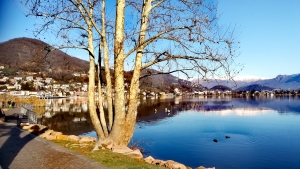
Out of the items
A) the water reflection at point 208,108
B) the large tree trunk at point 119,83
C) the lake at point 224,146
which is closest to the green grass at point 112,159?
the large tree trunk at point 119,83

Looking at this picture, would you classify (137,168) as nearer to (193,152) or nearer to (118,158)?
(118,158)

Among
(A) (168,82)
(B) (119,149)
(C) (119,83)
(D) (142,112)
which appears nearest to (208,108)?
(D) (142,112)

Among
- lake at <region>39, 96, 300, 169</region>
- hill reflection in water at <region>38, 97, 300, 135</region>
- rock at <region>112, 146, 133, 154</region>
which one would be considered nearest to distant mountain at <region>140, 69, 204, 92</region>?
rock at <region>112, 146, 133, 154</region>

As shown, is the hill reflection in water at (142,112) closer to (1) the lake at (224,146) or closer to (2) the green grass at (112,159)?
(1) the lake at (224,146)

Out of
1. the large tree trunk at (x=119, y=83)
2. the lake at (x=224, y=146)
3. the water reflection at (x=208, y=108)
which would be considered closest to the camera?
the large tree trunk at (x=119, y=83)

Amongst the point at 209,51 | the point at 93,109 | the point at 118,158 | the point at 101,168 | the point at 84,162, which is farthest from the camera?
the point at 93,109

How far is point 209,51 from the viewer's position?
7.68 metres

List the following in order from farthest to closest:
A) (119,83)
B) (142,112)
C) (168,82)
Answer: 1. (142,112)
2. (168,82)
3. (119,83)

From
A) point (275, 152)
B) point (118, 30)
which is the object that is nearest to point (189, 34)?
point (118, 30)

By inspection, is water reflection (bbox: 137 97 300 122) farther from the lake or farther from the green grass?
the green grass

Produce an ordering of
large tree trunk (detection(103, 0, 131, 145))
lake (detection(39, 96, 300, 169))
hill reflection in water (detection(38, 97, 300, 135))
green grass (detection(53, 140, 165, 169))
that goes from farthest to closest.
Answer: hill reflection in water (detection(38, 97, 300, 135)), lake (detection(39, 96, 300, 169)), large tree trunk (detection(103, 0, 131, 145)), green grass (detection(53, 140, 165, 169))

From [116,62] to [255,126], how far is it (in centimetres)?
2949

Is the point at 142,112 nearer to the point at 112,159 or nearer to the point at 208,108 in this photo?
the point at 208,108

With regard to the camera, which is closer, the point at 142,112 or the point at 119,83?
the point at 119,83
